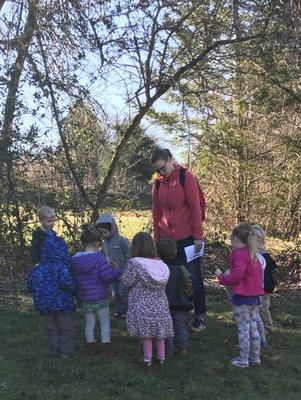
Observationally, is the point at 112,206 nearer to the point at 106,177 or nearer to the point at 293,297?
the point at 106,177

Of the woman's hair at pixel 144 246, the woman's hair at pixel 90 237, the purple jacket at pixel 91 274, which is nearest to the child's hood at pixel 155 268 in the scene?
the woman's hair at pixel 144 246

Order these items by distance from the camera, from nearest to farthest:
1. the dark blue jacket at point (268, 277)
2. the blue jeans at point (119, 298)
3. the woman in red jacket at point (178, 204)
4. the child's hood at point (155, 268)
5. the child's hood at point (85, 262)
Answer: the child's hood at point (155, 268) < the child's hood at point (85, 262) < the woman in red jacket at point (178, 204) < the dark blue jacket at point (268, 277) < the blue jeans at point (119, 298)

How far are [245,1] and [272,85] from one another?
5.70 feet

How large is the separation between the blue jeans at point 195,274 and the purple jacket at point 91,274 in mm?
840

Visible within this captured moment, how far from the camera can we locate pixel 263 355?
5.99 m

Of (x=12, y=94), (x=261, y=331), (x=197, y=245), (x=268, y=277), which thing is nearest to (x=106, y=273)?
→ (x=197, y=245)

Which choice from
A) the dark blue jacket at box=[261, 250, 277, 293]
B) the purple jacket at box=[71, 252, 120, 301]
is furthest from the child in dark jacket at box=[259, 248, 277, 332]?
the purple jacket at box=[71, 252, 120, 301]

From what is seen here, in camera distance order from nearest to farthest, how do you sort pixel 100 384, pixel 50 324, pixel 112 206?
pixel 100 384
pixel 50 324
pixel 112 206

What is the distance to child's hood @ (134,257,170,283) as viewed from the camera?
5.21 m

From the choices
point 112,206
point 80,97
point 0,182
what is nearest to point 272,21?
point 80,97

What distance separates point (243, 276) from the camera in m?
5.52

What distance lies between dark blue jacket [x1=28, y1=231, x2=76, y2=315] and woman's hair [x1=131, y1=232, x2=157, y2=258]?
682 mm

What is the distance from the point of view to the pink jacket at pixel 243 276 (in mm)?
5508

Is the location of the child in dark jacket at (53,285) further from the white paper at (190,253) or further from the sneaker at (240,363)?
the sneaker at (240,363)
